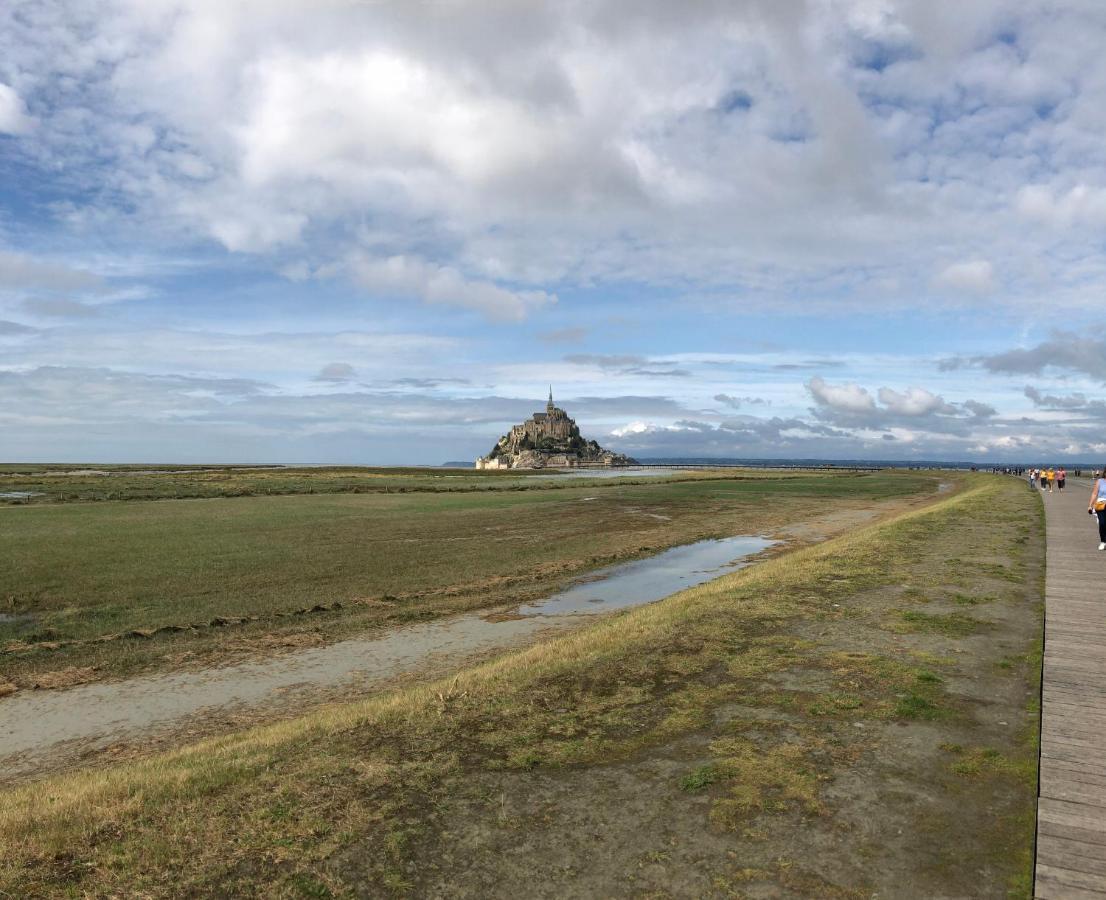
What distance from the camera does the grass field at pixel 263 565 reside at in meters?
17.8

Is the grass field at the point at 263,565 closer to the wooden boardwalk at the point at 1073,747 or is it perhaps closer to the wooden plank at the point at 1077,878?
the wooden boardwalk at the point at 1073,747

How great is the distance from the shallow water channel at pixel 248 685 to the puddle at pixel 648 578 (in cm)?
15

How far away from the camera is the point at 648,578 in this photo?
1017 inches

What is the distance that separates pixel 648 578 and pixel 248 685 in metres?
15.5

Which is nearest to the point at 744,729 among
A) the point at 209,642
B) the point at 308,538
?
the point at 209,642

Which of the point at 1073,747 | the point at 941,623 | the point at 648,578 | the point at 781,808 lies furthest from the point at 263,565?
the point at 1073,747

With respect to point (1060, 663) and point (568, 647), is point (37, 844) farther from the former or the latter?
point (1060, 663)

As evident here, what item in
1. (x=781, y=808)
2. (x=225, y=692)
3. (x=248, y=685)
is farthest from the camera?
(x=248, y=685)

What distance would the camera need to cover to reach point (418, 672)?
14570 millimetres

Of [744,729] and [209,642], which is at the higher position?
[744,729]

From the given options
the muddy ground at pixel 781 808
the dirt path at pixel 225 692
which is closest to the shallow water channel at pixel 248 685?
the dirt path at pixel 225 692

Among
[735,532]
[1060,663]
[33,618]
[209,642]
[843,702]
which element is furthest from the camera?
[735,532]

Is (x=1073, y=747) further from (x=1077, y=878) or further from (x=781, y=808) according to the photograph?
(x=781, y=808)

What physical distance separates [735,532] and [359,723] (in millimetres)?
33834
